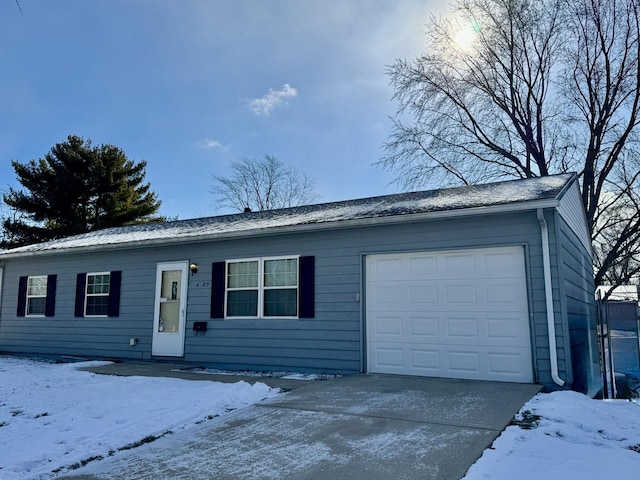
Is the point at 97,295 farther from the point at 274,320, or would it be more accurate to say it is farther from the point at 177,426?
the point at 177,426

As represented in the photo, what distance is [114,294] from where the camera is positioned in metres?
9.95

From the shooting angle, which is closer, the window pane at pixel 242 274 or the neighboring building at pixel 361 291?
the neighboring building at pixel 361 291

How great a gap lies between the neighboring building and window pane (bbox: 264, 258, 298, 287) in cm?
2

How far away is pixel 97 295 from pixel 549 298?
914 cm

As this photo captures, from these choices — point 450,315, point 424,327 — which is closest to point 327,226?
point 424,327

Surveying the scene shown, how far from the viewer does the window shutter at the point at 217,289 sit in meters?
8.65

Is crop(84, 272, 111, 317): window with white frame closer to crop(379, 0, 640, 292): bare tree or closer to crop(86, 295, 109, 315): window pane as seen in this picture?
crop(86, 295, 109, 315): window pane

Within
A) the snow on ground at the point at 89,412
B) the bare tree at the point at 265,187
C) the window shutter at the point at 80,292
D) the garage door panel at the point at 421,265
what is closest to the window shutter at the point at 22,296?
the window shutter at the point at 80,292

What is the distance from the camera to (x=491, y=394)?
17.4ft

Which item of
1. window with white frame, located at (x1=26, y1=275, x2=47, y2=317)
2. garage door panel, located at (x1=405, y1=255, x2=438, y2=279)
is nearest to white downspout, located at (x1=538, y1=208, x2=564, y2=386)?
garage door panel, located at (x1=405, y1=255, x2=438, y2=279)

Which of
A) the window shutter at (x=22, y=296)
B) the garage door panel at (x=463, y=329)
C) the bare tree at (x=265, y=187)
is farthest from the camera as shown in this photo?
the bare tree at (x=265, y=187)

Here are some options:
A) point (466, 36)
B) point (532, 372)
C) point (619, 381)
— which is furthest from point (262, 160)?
point (532, 372)

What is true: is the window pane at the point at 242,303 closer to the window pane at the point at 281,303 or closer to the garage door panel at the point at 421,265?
the window pane at the point at 281,303

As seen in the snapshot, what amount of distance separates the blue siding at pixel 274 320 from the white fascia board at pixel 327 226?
0.55ft
